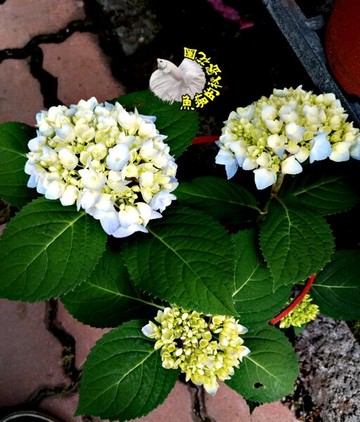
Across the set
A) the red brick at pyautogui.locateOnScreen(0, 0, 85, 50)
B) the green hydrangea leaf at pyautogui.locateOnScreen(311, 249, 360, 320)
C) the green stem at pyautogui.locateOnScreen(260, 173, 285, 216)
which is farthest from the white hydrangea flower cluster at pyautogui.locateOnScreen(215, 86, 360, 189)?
the red brick at pyautogui.locateOnScreen(0, 0, 85, 50)

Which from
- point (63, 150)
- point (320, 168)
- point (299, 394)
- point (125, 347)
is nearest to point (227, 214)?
point (320, 168)

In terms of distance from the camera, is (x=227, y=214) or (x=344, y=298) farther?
(x=344, y=298)

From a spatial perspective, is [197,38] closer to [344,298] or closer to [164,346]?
[344,298]

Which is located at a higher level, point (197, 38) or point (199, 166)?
point (197, 38)

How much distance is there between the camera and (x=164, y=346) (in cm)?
104

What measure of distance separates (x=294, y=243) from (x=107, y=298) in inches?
15.7

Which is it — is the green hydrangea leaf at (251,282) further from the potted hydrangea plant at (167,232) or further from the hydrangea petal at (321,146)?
the hydrangea petal at (321,146)

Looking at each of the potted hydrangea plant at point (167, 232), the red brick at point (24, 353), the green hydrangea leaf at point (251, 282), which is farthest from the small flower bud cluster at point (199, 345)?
the red brick at point (24, 353)

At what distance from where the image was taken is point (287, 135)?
0.96 metres

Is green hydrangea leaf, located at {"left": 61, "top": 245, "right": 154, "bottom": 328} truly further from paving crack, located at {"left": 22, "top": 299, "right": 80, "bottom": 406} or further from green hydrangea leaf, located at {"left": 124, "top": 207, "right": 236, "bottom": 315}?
paving crack, located at {"left": 22, "top": 299, "right": 80, "bottom": 406}

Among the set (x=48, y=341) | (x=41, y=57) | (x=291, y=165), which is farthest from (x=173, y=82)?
(x=48, y=341)

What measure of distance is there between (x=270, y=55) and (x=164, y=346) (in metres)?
1.01

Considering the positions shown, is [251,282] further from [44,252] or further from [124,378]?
[44,252]

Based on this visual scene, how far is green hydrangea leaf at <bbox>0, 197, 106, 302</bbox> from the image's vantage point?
977 mm
